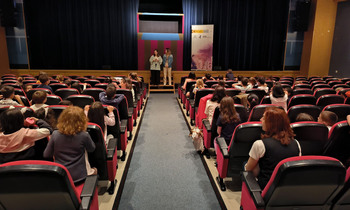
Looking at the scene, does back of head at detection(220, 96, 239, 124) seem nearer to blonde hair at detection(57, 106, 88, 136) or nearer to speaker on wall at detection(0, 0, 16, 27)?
blonde hair at detection(57, 106, 88, 136)

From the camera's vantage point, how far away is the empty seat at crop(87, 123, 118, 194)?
2225 mm

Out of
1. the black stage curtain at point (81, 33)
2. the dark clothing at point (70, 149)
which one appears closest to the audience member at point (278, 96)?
the dark clothing at point (70, 149)

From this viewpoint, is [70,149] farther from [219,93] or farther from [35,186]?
[219,93]

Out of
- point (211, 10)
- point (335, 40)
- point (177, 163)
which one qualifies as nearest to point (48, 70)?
point (211, 10)

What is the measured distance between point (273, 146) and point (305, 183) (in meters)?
0.39

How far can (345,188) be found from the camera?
1691 millimetres

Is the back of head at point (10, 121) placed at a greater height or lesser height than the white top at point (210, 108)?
greater

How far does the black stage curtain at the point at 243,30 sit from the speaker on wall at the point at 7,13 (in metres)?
6.91

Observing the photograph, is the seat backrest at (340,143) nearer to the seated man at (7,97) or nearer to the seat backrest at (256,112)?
the seat backrest at (256,112)

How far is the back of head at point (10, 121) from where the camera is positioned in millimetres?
1859

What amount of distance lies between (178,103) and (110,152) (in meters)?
5.04

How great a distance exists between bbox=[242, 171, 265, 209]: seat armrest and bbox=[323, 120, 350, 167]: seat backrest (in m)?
0.78

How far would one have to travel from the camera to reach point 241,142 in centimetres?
245

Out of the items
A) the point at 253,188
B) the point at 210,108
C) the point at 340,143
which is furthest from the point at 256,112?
the point at 253,188
